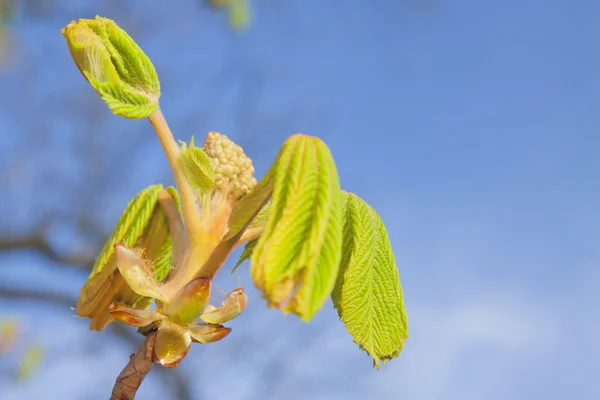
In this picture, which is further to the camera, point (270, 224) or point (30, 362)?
point (30, 362)

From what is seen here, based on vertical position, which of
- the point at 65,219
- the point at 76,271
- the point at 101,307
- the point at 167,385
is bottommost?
the point at 101,307

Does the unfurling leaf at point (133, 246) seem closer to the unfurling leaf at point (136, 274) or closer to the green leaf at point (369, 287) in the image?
the unfurling leaf at point (136, 274)

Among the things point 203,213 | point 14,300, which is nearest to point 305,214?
point 203,213

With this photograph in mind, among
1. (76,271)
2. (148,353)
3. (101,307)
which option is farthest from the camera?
(76,271)

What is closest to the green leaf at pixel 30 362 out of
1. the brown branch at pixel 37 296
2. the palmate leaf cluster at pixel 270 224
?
the brown branch at pixel 37 296

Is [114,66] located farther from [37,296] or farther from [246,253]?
[37,296]

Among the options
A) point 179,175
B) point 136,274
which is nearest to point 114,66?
point 179,175

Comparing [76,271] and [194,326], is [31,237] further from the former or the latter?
[194,326]
